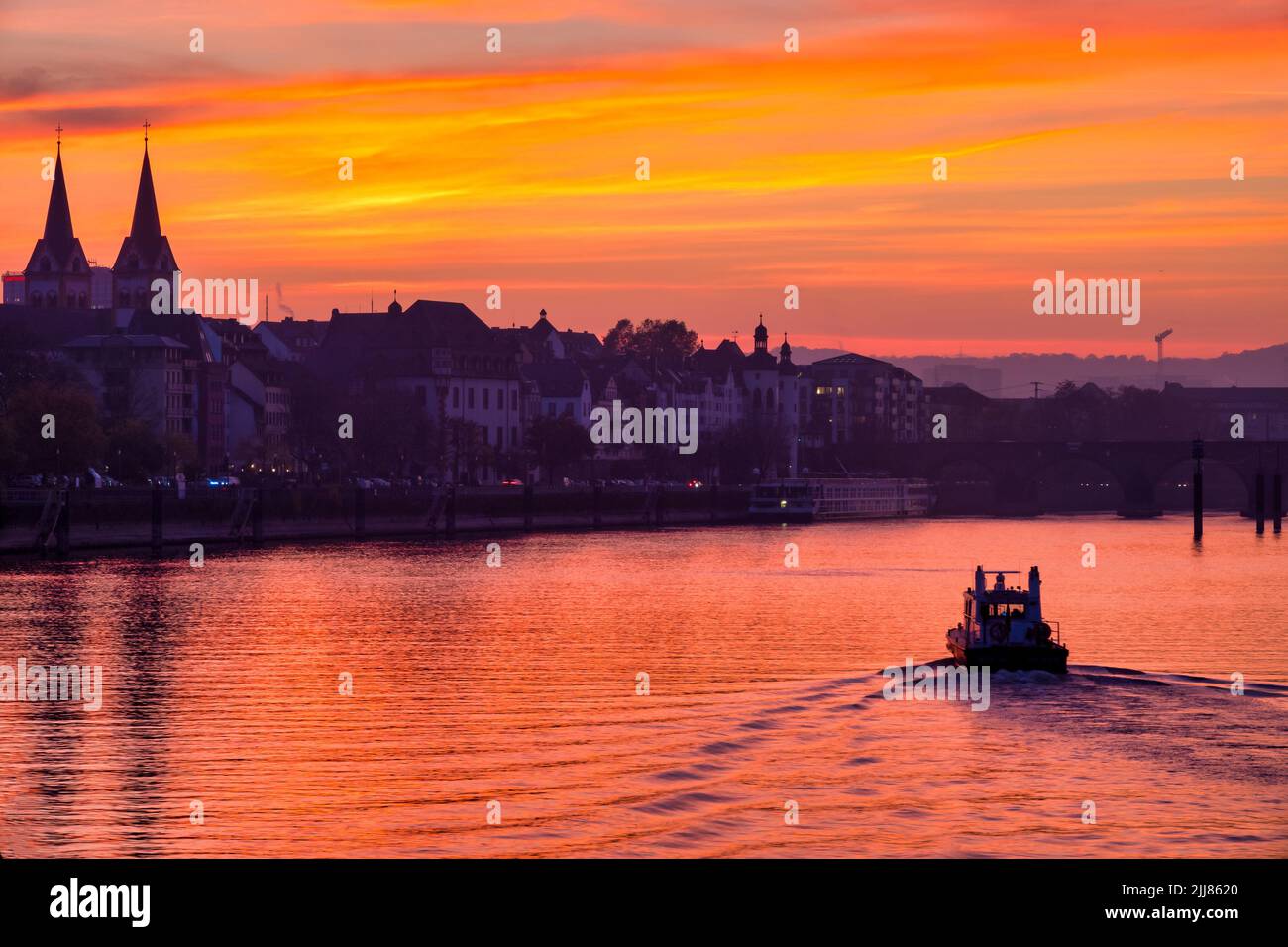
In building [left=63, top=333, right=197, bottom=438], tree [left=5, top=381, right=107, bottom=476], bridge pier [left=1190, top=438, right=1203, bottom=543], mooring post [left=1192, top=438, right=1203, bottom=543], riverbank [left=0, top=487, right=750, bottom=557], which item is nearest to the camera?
riverbank [left=0, top=487, right=750, bottom=557]

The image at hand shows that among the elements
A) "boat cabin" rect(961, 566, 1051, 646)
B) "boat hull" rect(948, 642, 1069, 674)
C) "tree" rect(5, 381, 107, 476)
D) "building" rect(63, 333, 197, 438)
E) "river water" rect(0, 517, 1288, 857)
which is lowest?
"river water" rect(0, 517, 1288, 857)

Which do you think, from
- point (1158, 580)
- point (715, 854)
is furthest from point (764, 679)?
point (1158, 580)

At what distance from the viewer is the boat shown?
178 feet

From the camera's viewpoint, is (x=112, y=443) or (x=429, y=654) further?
(x=112, y=443)

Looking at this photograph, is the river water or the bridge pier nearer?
the river water

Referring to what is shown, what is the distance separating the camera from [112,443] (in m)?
143

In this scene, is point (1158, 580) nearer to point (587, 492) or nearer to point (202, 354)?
point (587, 492)

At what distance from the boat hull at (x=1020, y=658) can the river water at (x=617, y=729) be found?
1.13 meters

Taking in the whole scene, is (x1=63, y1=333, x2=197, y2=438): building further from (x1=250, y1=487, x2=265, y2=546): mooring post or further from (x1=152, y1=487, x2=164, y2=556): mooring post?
(x1=152, y1=487, x2=164, y2=556): mooring post

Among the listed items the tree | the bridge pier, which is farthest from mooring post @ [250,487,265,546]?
the bridge pier

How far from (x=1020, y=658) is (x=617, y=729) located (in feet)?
54.2

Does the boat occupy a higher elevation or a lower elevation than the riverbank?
lower

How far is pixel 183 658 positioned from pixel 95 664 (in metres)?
2.92
